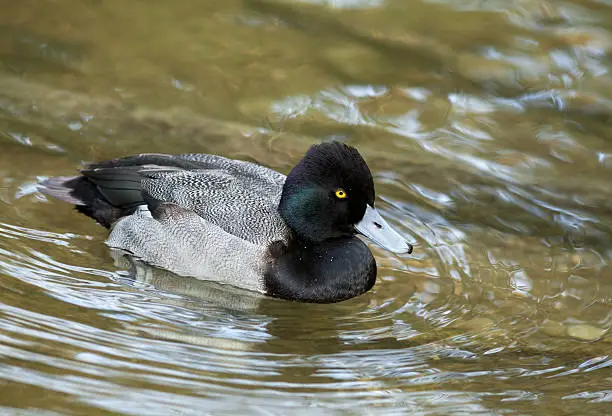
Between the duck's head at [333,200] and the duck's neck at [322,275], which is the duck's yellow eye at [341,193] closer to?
the duck's head at [333,200]

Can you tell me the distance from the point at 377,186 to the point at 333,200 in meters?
1.52

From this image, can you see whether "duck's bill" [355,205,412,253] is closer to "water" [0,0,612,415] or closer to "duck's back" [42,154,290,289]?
"water" [0,0,612,415]

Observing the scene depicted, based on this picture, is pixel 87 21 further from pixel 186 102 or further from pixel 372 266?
pixel 372 266

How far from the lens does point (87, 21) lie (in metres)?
10.7

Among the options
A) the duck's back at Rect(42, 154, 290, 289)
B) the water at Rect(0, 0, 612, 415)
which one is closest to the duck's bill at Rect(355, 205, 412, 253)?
the water at Rect(0, 0, 612, 415)

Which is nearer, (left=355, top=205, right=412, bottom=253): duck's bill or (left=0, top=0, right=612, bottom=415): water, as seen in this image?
(left=0, top=0, right=612, bottom=415): water

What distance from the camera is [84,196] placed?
7867 mm

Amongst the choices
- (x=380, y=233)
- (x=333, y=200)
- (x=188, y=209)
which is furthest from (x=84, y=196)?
(x=380, y=233)

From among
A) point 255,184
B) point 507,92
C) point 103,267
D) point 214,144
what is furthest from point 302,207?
point 507,92

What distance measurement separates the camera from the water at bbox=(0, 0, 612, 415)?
579 cm

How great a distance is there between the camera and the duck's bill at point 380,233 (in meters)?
7.11

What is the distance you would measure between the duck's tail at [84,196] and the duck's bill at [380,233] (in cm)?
194

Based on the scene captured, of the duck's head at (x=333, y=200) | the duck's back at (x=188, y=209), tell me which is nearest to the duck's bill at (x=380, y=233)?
the duck's head at (x=333, y=200)

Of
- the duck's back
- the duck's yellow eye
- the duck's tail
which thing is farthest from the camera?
the duck's tail
